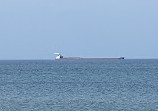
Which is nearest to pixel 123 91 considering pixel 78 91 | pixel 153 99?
pixel 78 91

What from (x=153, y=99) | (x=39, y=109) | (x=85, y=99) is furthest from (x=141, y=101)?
(x=39, y=109)

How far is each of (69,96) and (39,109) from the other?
1021 centimetres

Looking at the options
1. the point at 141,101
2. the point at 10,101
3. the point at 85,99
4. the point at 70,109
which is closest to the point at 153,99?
the point at 141,101

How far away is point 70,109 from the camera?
44.6m

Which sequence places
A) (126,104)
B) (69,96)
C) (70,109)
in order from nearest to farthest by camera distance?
(70,109)
(126,104)
(69,96)

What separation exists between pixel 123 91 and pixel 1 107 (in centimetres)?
1910

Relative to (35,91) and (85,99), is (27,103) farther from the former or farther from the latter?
(35,91)

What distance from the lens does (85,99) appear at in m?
51.6

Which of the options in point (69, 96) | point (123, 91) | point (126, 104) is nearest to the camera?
point (126, 104)

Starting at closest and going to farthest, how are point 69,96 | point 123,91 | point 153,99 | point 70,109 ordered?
point 70,109 < point 153,99 < point 69,96 < point 123,91

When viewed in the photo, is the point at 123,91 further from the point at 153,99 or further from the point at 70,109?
the point at 70,109

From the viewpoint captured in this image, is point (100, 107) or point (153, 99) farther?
point (153, 99)

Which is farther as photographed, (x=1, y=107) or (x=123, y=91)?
(x=123, y=91)

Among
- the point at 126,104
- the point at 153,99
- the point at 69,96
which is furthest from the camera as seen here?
the point at 69,96
